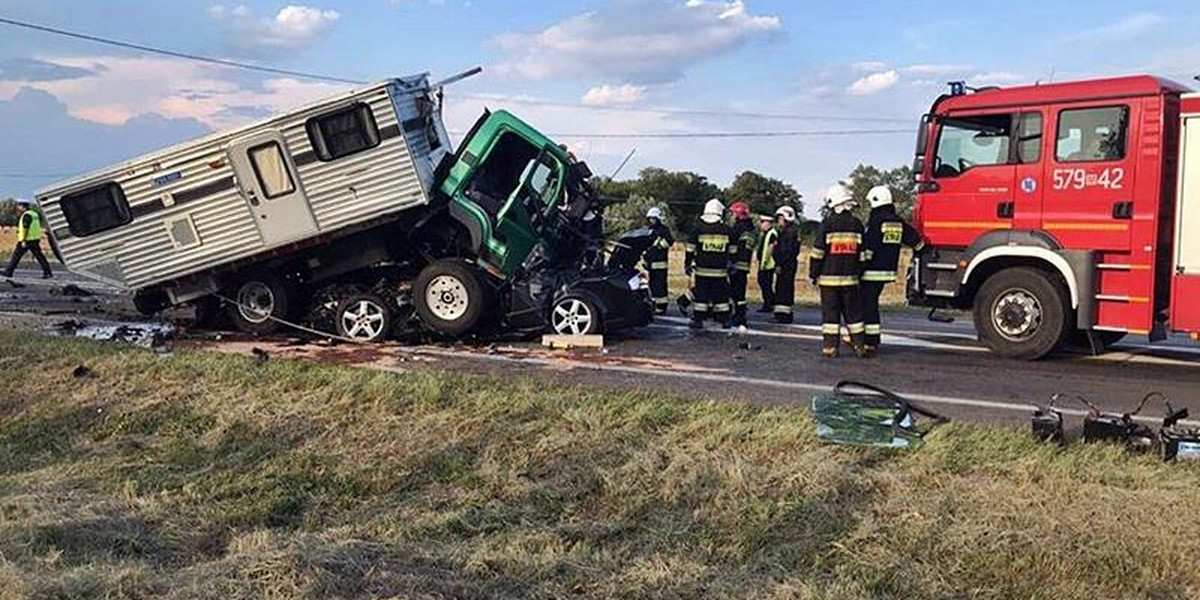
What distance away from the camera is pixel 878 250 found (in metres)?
9.10

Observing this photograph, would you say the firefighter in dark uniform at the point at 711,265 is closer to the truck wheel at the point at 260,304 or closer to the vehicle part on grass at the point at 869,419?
the vehicle part on grass at the point at 869,419

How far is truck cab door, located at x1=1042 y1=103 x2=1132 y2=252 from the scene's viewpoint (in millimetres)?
8391

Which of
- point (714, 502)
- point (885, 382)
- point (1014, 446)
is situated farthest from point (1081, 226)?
point (714, 502)

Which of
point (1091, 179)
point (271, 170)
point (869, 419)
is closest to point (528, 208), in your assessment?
point (271, 170)

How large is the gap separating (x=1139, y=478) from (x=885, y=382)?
292cm

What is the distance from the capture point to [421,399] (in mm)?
6531

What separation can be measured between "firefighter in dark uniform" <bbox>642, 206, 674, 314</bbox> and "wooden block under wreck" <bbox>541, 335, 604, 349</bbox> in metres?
2.70

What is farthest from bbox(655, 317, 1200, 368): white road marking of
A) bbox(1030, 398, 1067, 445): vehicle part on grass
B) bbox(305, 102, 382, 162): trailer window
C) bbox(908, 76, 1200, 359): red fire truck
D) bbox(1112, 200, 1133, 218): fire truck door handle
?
bbox(305, 102, 382, 162): trailer window

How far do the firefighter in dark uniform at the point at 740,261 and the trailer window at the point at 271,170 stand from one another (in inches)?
198

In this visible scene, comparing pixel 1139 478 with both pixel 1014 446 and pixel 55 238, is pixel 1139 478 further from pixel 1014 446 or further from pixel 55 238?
pixel 55 238

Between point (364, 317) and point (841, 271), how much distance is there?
15.5ft

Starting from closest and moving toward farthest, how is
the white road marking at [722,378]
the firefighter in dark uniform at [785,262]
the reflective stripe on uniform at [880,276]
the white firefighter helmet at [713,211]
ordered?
the white road marking at [722,378] → the reflective stripe on uniform at [880,276] → the white firefighter helmet at [713,211] → the firefighter in dark uniform at [785,262]

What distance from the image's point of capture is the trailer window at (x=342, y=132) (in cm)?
921

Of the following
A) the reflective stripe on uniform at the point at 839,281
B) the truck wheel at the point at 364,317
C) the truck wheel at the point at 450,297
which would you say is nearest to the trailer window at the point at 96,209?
the truck wheel at the point at 364,317
